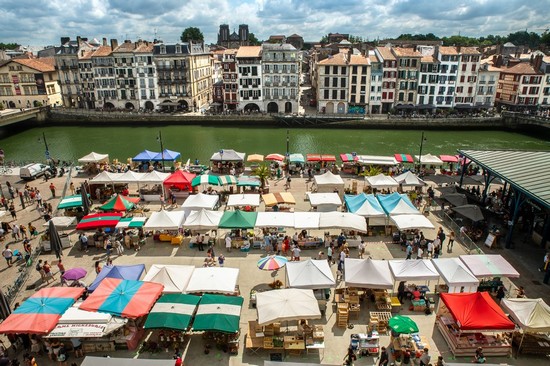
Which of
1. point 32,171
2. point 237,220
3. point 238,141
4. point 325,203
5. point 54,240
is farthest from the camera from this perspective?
point 238,141

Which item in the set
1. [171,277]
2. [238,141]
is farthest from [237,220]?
[238,141]

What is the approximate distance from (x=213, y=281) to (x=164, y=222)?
751 centimetres

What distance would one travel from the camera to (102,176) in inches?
1212

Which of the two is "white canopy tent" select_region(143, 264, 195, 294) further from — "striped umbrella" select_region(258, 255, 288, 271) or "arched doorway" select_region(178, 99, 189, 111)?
"arched doorway" select_region(178, 99, 189, 111)

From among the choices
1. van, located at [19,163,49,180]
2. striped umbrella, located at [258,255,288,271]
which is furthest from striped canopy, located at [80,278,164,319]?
van, located at [19,163,49,180]

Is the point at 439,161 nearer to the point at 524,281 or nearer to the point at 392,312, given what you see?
the point at 524,281

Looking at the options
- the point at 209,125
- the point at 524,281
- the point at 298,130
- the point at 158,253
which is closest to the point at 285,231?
the point at 158,253

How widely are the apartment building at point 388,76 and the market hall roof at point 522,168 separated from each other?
1580 inches

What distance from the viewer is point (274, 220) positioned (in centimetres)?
2353

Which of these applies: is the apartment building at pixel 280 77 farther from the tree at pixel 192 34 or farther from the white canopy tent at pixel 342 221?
the tree at pixel 192 34

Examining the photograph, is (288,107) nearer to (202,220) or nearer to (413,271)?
(202,220)

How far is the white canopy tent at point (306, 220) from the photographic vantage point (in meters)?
22.8

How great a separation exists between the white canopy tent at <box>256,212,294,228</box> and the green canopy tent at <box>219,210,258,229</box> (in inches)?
15.0

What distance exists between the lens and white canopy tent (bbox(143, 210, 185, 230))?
23031 millimetres
